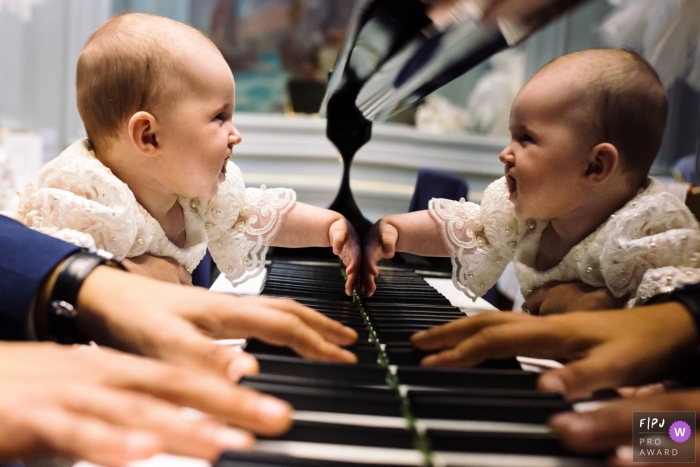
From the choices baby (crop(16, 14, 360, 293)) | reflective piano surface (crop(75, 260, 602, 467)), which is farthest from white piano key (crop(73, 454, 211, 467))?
baby (crop(16, 14, 360, 293))

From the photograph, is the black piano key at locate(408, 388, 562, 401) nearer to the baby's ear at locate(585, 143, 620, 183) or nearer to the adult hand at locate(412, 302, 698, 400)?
the adult hand at locate(412, 302, 698, 400)

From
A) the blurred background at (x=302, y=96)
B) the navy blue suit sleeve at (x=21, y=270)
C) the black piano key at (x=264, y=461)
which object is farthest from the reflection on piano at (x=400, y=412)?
the blurred background at (x=302, y=96)

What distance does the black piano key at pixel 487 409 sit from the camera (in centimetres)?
27

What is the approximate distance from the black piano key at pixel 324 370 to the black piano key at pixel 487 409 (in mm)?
31

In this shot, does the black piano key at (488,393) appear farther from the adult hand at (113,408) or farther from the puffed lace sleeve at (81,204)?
the puffed lace sleeve at (81,204)

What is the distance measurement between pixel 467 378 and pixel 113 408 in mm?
175

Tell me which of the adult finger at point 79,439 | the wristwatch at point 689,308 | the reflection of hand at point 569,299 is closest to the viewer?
the adult finger at point 79,439

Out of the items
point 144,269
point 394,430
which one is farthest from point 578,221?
point 144,269

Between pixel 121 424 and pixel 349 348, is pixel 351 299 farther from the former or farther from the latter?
pixel 121 424

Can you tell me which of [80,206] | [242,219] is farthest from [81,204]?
[242,219]

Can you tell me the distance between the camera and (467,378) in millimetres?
299

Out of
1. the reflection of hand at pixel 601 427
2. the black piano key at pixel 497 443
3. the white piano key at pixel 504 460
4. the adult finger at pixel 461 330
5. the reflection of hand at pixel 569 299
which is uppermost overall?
the reflection of hand at pixel 569 299

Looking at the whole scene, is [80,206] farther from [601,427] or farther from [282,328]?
[601,427]

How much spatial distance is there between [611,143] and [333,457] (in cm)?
30
